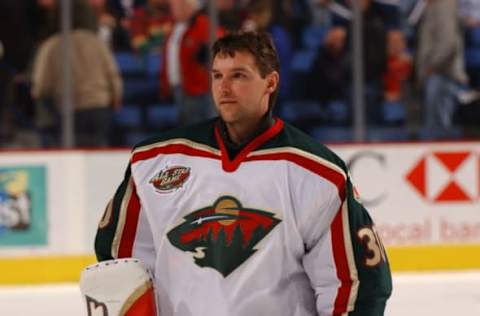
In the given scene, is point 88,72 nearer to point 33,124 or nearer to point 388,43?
point 33,124

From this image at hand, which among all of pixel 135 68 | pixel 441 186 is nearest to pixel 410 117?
pixel 441 186

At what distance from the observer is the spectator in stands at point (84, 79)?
22.1 feet

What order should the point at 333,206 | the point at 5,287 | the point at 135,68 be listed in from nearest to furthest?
the point at 333,206 < the point at 5,287 < the point at 135,68

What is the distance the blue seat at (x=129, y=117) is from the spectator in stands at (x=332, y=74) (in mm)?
933

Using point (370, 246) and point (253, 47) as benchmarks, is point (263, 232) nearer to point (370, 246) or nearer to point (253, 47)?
point (370, 246)

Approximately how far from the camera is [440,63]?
7098mm

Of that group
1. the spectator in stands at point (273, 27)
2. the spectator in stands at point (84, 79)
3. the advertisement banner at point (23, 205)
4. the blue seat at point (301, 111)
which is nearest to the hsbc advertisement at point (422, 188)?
the blue seat at point (301, 111)

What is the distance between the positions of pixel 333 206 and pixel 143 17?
16.8 feet

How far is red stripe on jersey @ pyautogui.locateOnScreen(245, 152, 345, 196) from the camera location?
1.80 metres

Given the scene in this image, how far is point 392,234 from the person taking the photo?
6.79 m

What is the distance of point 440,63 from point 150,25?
5.33 feet

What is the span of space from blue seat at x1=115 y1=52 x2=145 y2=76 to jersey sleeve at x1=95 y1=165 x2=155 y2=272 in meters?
4.93

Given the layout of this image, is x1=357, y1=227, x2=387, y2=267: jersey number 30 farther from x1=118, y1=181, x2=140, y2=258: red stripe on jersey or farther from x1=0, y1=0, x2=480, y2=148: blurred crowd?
x1=0, y1=0, x2=480, y2=148: blurred crowd


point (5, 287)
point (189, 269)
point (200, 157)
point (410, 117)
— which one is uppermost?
point (200, 157)
